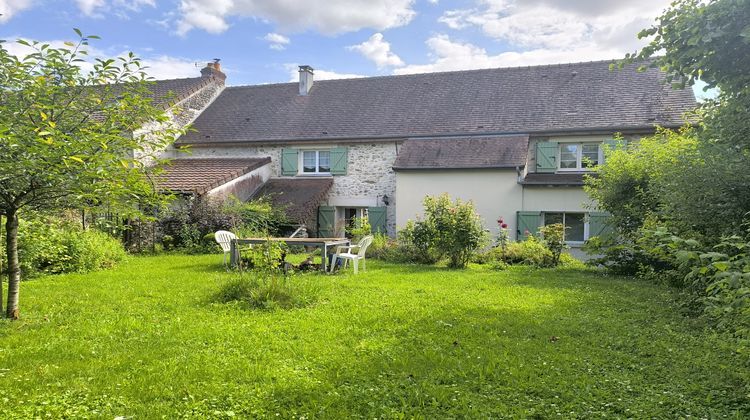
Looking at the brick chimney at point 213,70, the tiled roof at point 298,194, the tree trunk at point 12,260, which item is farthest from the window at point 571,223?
the brick chimney at point 213,70

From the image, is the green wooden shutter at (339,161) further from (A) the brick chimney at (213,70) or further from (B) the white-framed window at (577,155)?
(A) the brick chimney at (213,70)

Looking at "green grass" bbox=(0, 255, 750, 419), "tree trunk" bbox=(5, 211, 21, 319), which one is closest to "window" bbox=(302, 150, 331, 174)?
"green grass" bbox=(0, 255, 750, 419)

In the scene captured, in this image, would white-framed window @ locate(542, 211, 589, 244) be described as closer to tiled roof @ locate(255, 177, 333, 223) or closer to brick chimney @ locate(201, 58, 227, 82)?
tiled roof @ locate(255, 177, 333, 223)

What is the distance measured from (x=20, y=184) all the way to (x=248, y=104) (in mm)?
17273

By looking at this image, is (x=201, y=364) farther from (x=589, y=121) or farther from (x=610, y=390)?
(x=589, y=121)

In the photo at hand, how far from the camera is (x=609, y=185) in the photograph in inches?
433

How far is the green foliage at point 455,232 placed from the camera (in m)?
11.3

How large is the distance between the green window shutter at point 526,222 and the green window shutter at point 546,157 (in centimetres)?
175

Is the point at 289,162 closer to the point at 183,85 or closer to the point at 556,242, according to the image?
the point at 183,85

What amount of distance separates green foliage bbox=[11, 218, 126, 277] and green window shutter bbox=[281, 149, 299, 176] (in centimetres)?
812

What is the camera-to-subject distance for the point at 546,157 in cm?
1584

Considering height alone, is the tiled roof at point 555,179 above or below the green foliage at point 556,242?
above

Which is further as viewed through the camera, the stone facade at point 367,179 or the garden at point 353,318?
the stone facade at point 367,179

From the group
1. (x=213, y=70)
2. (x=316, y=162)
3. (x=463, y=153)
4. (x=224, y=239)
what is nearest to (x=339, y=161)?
(x=316, y=162)
